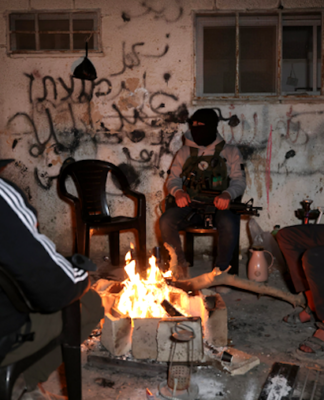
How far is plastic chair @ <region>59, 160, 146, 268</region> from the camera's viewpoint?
4.25 m

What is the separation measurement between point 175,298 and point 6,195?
6.28ft

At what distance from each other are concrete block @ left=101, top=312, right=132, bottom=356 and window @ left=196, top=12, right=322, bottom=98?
3.35 m

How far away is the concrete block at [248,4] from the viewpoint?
189 inches

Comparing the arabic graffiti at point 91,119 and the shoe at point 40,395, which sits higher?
the arabic graffiti at point 91,119

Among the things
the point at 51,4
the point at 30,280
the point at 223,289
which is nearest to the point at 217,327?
the point at 223,289

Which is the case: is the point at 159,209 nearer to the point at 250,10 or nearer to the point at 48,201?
the point at 48,201

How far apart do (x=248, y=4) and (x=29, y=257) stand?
15.0ft

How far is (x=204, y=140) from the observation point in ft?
14.1

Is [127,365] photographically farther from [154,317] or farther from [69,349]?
[69,349]

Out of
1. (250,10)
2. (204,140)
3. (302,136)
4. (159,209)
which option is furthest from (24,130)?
(302,136)

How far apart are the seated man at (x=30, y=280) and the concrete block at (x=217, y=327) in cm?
130

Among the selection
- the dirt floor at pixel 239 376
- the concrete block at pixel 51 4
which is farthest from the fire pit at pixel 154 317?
the concrete block at pixel 51 4

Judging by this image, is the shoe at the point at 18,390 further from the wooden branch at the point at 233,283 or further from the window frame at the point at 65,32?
the window frame at the point at 65,32

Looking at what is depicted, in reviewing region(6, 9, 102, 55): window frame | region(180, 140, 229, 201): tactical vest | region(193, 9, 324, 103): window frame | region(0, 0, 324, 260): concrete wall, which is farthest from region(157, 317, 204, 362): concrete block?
region(6, 9, 102, 55): window frame
